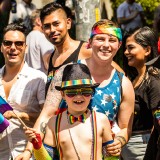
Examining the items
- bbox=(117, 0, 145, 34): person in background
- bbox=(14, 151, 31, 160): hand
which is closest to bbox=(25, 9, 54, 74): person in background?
bbox=(14, 151, 31, 160): hand

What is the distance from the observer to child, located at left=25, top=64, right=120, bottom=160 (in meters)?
5.08

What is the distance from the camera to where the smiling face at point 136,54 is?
6.83 metres

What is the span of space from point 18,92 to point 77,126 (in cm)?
143

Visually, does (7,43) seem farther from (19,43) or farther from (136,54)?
(136,54)

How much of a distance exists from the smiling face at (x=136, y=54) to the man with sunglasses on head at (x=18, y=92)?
0.97 metres

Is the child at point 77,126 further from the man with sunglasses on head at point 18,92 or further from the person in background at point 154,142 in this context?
the man with sunglasses on head at point 18,92

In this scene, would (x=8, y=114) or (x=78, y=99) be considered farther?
(x=8, y=114)

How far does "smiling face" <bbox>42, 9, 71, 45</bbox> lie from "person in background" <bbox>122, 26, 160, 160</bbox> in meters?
0.72

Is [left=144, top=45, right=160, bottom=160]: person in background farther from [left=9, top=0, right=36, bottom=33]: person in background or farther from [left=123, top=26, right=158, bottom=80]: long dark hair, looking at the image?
[left=9, top=0, right=36, bottom=33]: person in background

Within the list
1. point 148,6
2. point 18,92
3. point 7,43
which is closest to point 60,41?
point 7,43

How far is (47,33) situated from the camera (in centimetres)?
675

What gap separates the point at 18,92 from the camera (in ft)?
21.0

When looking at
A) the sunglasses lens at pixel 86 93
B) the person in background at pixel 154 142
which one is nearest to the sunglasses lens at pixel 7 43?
the person in background at pixel 154 142

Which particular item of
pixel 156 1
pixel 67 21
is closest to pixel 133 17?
pixel 156 1
